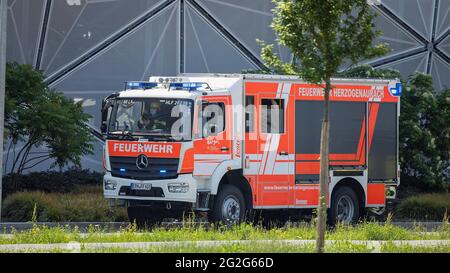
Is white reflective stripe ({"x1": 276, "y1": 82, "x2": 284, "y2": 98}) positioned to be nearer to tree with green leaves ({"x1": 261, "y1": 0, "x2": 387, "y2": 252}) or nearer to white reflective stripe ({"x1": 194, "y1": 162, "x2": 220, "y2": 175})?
white reflective stripe ({"x1": 194, "y1": 162, "x2": 220, "y2": 175})

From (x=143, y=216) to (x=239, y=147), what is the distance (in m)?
2.49

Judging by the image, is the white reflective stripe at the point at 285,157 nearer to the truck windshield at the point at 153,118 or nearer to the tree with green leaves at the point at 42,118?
the truck windshield at the point at 153,118

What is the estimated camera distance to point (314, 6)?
14891 mm

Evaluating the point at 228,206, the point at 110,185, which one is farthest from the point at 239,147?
the point at 110,185

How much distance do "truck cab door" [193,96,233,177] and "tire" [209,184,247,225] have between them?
1.78 ft

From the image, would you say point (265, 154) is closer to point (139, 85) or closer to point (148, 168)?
point (148, 168)

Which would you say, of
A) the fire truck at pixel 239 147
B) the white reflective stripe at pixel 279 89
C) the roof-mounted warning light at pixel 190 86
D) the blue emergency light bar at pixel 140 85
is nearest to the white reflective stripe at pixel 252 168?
the fire truck at pixel 239 147

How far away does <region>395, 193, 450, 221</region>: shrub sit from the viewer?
2588 cm

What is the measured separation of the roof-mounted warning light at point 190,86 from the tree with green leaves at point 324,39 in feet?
17.2

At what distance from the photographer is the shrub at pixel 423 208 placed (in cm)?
2588

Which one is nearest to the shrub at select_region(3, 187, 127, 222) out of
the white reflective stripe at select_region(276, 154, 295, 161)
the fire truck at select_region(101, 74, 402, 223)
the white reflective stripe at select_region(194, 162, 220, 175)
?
the fire truck at select_region(101, 74, 402, 223)

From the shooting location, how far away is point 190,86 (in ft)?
68.2
